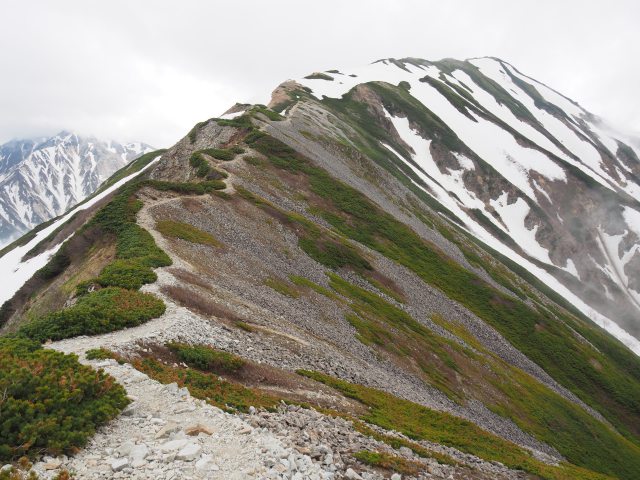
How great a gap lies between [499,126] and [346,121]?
94534 mm

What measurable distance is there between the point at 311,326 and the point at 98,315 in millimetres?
18565

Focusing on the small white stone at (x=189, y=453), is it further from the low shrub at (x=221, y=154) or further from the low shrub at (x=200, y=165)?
the low shrub at (x=221, y=154)

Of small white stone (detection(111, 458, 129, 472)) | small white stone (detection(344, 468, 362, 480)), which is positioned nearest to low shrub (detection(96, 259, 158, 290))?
small white stone (detection(111, 458, 129, 472))

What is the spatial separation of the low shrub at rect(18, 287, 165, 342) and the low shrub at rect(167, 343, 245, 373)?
3.54 m

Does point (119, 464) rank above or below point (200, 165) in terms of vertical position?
below

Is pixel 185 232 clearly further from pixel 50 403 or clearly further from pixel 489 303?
pixel 489 303

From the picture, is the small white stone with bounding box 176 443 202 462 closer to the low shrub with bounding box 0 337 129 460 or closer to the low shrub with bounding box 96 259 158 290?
the low shrub with bounding box 0 337 129 460

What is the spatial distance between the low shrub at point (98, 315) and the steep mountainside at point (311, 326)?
13 centimetres

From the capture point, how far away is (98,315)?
2134cm

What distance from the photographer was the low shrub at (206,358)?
19.6 meters

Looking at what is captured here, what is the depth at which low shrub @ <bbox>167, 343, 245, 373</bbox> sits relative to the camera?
1961cm

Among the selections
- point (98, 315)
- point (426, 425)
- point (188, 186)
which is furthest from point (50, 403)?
point (188, 186)

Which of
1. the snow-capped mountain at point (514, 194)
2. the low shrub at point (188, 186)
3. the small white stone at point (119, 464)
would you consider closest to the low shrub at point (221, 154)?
the low shrub at point (188, 186)

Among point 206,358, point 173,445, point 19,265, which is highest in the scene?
point 173,445
